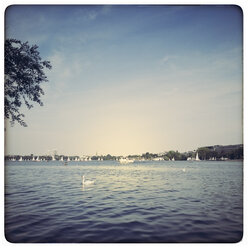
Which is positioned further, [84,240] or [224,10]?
[224,10]
